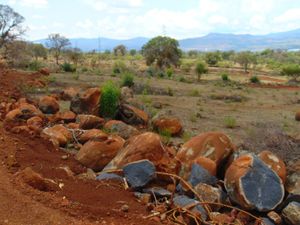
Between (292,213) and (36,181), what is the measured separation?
3.63 meters

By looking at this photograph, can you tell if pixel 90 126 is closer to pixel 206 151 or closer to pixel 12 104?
pixel 12 104

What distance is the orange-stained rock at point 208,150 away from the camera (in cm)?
828

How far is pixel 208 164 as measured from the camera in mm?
7969

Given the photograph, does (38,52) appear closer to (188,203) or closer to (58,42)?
(58,42)

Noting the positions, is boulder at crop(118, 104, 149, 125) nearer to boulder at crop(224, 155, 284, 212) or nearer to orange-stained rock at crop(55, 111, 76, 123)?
orange-stained rock at crop(55, 111, 76, 123)

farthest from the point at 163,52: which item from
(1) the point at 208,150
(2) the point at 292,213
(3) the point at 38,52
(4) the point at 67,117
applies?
(2) the point at 292,213

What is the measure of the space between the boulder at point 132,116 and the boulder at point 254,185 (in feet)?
23.9

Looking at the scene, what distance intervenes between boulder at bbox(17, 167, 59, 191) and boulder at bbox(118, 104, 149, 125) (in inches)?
287

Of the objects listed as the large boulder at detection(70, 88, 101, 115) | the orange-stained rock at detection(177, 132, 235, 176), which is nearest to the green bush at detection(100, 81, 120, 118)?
the large boulder at detection(70, 88, 101, 115)

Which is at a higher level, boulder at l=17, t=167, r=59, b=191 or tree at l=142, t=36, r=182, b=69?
boulder at l=17, t=167, r=59, b=191

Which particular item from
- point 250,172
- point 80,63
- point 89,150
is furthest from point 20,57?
point 250,172

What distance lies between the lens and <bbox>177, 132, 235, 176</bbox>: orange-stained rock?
8.28 metres

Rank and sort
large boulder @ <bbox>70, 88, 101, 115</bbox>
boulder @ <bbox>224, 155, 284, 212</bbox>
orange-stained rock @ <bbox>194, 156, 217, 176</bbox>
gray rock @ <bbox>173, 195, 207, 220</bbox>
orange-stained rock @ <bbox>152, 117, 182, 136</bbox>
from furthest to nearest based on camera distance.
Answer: large boulder @ <bbox>70, 88, 101, 115</bbox> → orange-stained rock @ <bbox>152, 117, 182, 136</bbox> → orange-stained rock @ <bbox>194, 156, 217, 176</bbox> → boulder @ <bbox>224, 155, 284, 212</bbox> → gray rock @ <bbox>173, 195, 207, 220</bbox>

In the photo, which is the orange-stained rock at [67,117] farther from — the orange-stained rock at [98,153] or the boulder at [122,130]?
the orange-stained rock at [98,153]
